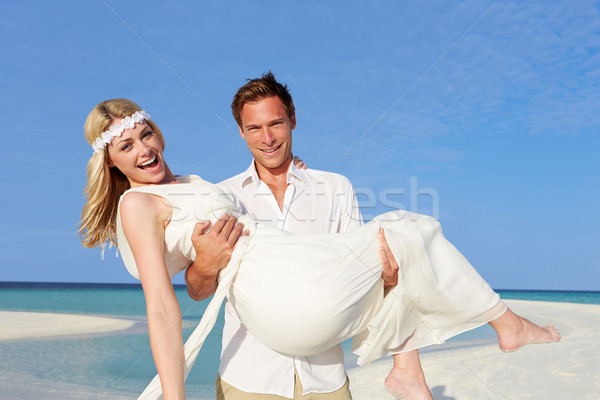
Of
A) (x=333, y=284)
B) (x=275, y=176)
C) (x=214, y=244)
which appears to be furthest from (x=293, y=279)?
(x=275, y=176)

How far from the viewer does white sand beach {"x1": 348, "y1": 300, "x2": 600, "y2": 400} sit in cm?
525

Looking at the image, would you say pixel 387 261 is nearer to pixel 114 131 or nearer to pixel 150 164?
pixel 150 164

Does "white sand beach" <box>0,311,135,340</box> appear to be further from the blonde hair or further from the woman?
the woman

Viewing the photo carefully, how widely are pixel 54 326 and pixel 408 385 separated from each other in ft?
41.2

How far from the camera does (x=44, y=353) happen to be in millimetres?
8875

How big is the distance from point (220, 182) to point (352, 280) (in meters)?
1.08

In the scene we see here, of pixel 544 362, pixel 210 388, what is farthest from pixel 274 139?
pixel 544 362

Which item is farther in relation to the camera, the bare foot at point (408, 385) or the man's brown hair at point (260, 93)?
the man's brown hair at point (260, 93)

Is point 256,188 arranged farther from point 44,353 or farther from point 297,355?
point 44,353

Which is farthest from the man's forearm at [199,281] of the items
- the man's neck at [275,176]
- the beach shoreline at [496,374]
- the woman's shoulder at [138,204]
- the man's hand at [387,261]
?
the beach shoreline at [496,374]

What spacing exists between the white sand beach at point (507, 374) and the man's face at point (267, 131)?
399 cm

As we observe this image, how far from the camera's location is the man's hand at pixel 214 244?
7.16ft

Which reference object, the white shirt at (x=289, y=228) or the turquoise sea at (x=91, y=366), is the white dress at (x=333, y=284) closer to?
the white shirt at (x=289, y=228)

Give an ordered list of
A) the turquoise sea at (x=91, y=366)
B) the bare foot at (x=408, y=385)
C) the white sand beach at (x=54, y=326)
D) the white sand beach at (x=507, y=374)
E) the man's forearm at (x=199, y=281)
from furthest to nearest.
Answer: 1. the white sand beach at (x=54, y=326)
2. the turquoise sea at (x=91, y=366)
3. the white sand beach at (x=507, y=374)
4. the bare foot at (x=408, y=385)
5. the man's forearm at (x=199, y=281)
